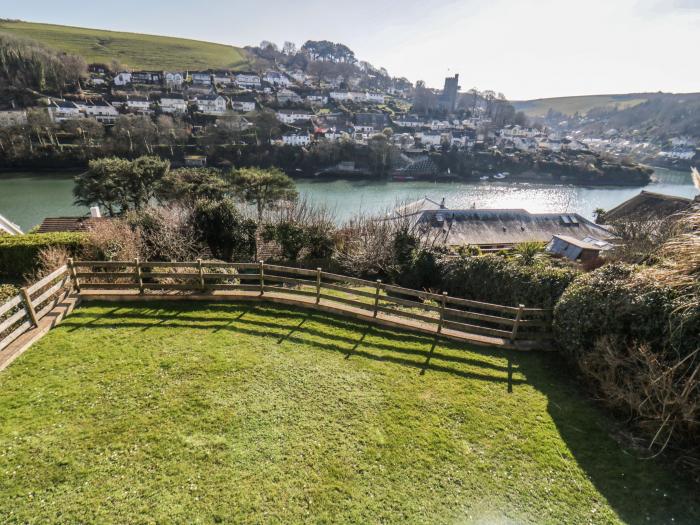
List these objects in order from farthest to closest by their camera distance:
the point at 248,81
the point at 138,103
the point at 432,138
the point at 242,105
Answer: the point at 248,81 < the point at 432,138 < the point at 242,105 < the point at 138,103

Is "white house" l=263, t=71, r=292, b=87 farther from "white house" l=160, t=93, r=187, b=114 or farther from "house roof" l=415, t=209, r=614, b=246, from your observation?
"house roof" l=415, t=209, r=614, b=246

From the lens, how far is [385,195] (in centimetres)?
5888

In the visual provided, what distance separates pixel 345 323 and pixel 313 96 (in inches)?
5049

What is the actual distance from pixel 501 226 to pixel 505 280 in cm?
1924

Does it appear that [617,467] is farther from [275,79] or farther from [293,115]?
[275,79]

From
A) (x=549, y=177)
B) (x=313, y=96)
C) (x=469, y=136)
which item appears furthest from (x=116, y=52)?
(x=549, y=177)

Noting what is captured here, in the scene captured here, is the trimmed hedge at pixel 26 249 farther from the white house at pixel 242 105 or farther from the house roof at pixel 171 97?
the house roof at pixel 171 97

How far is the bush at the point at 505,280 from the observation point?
9414mm

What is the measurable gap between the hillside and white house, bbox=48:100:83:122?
55.4m

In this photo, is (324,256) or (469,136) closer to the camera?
(324,256)

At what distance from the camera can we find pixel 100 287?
32.6 feet

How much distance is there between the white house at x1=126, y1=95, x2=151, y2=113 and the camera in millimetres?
81550

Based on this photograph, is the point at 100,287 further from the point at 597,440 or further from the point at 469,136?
the point at 469,136

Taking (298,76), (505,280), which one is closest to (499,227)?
(505,280)
